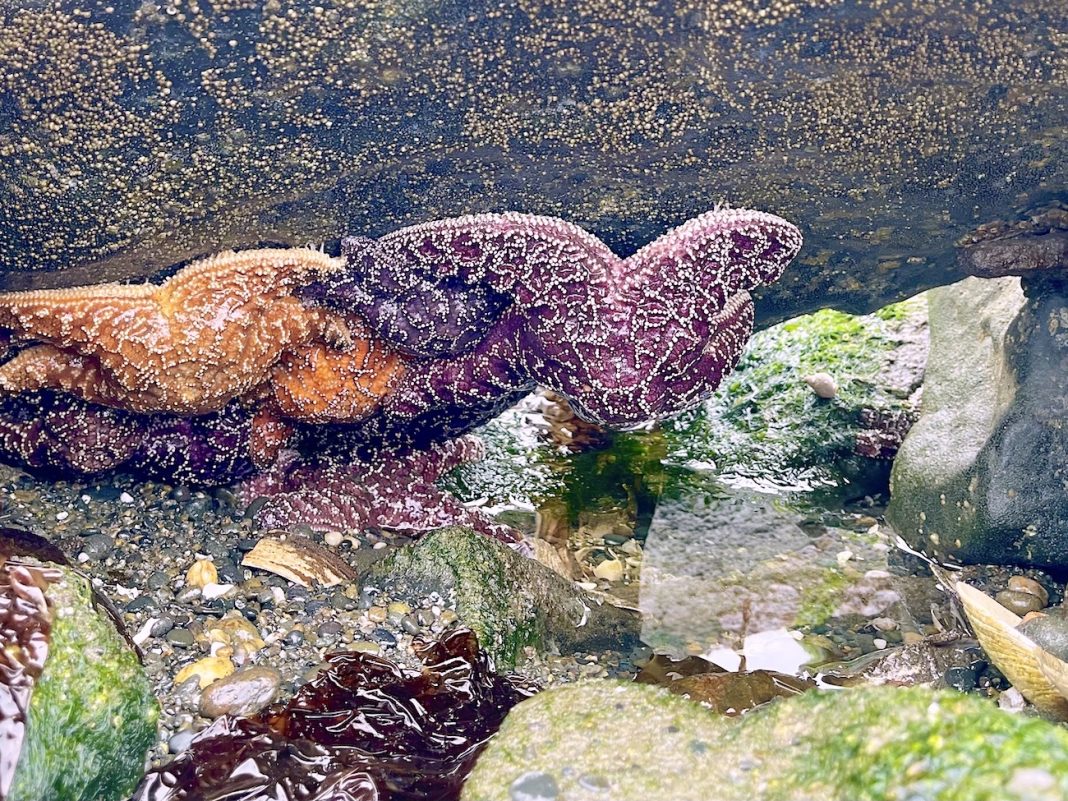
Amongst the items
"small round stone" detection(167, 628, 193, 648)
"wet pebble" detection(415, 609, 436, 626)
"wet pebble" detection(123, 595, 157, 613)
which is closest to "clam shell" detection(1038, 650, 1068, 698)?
"wet pebble" detection(415, 609, 436, 626)

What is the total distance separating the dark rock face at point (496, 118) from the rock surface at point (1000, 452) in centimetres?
89

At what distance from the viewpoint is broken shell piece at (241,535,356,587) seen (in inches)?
164

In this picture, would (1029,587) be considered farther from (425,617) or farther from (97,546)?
(97,546)

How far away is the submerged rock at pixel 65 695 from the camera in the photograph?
2543 millimetres

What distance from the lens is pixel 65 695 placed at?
8.84 ft

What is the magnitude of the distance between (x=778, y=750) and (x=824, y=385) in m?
4.40

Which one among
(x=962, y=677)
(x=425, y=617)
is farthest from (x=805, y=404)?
(x=425, y=617)

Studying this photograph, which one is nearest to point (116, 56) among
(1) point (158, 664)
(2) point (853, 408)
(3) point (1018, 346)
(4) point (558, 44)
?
(4) point (558, 44)

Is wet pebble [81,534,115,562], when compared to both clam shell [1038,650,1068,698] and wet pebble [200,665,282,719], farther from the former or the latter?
clam shell [1038,650,1068,698]

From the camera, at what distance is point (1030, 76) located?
3.61 metres

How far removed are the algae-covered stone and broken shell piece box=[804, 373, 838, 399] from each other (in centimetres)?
274

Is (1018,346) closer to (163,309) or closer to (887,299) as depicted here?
(887,299)

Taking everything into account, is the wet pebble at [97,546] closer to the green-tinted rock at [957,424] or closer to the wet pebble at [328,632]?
the wet pebble at [328,632]

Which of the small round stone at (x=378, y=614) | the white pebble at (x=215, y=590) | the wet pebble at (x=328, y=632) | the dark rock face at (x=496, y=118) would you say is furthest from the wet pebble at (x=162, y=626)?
the dark rock face at (x=496, y=118)
